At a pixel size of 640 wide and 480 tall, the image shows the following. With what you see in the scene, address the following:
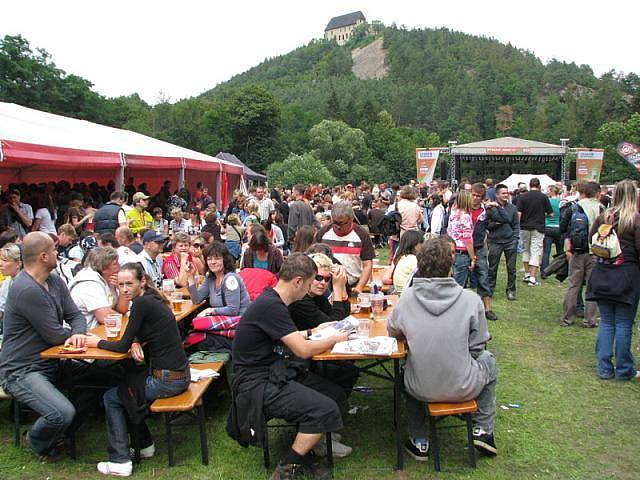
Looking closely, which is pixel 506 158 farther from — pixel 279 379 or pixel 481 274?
pixel 279 379

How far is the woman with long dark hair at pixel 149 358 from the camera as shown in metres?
3.30

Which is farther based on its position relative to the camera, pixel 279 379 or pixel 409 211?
A: pixel 409 211

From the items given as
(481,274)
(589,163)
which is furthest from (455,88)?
(481,274)

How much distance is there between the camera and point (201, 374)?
12.2ft

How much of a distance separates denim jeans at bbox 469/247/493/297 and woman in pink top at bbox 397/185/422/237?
142 centimetres

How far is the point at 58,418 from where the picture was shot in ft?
10.8

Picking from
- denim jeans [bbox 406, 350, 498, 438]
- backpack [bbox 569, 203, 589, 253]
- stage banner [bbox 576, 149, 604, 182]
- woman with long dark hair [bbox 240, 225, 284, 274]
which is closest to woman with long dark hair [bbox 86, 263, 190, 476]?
denim jeans [bbox 406, 350, 498, 438]

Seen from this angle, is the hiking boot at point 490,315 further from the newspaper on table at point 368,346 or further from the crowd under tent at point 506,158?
the crowd under tent at point 506,158

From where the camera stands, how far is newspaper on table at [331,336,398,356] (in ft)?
10.4

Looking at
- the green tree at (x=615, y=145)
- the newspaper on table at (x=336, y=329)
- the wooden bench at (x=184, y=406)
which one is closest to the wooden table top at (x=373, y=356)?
the newspaper on table at (x=336, y=329)

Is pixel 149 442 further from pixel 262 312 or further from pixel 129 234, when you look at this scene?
pixel 129 234

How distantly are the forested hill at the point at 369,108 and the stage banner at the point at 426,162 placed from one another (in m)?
15.4

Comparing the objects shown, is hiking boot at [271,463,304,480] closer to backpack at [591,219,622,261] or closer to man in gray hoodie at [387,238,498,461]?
man in gray hoodie at [387,238,498,461]

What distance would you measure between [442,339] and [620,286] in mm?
2399
